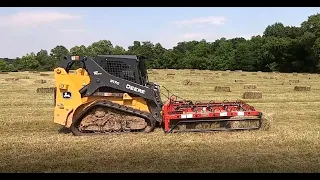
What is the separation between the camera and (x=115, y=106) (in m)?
9.90

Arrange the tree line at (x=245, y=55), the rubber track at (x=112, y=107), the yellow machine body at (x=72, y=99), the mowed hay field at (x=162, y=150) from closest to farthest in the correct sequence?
the mowed hay field at (x=162, y=150), the rubber track at (x=112, y=107), the yellow machine body at (x=72, y=99), the tree line at (x=245, y=55)

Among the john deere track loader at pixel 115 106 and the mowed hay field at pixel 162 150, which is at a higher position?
the john deere track loader at pixel 115 106

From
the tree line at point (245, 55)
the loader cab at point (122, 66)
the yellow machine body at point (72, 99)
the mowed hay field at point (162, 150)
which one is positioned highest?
the tree line at point (245, 55)

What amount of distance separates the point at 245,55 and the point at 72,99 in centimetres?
7359

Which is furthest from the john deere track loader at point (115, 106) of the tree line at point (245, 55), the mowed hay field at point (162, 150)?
the tree line at point (245, 55)

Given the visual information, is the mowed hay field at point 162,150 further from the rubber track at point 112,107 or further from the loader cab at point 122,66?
the loader cab at point 122,66

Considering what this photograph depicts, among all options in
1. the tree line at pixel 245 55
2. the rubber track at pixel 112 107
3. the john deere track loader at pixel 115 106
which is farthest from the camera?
the tree line at pixel 245 55

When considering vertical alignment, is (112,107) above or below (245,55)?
below

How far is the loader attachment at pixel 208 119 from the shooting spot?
10.1m

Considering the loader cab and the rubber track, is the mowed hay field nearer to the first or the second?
the rubber track

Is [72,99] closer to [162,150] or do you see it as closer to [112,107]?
[112,107]

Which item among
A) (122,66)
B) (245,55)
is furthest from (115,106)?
(245,55)

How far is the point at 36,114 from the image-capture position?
44.5ft
